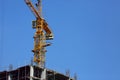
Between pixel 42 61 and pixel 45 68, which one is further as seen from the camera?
pixel 42 61

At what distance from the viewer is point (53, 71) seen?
162375 millimetres

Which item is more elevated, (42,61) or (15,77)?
(42,61)

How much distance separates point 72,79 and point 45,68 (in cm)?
1128

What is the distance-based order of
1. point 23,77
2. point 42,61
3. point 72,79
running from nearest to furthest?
point 23,77
point 72,79
point 42,61

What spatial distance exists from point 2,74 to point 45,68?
35.0 ft

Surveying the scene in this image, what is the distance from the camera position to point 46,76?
16125 centimetres

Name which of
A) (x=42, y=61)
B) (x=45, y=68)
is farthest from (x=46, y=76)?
(x=42, y=61)

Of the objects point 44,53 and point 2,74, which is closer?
point 2,74

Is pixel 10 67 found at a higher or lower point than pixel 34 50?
lower

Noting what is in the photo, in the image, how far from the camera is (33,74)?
15775 centimetres

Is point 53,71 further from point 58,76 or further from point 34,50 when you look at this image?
point 34,50

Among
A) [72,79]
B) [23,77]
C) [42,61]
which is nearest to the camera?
[23,77]

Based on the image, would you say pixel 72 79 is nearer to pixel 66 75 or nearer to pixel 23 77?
pixel 66 75

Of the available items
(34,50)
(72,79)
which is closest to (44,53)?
(34,50)
